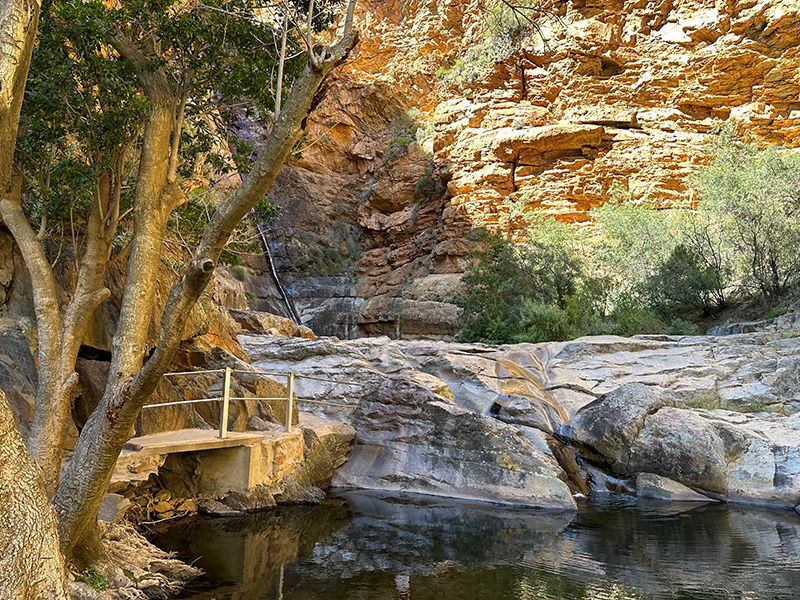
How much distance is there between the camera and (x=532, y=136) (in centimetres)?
2825

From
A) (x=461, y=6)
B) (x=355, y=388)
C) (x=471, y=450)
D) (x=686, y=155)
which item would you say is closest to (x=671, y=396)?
(x=471, y=450)

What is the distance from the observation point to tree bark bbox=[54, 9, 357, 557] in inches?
132

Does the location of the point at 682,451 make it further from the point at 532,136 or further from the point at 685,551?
the point at 532,136

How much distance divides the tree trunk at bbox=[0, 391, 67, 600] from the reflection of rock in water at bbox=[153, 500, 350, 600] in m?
2.61

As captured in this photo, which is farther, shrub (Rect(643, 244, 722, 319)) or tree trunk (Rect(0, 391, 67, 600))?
shrub (Rect(643, 244, 722, 319))

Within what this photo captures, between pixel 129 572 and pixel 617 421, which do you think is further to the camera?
pixel 617 421

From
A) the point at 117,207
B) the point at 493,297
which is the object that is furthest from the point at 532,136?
the point at 117,207

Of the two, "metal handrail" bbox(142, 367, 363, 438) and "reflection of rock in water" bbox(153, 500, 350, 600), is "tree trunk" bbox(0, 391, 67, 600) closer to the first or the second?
"reflection of rock in water" bbox(153, 500, 350, 600)

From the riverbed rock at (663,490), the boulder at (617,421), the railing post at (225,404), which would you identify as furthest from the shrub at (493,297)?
the railing post at (225,404)

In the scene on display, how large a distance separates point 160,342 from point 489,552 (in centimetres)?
482

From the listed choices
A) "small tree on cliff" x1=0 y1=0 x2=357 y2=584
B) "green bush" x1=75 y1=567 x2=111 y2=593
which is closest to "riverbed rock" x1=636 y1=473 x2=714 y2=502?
"small tree on cliff" x1=0 y1=0 x2=357 y2=584

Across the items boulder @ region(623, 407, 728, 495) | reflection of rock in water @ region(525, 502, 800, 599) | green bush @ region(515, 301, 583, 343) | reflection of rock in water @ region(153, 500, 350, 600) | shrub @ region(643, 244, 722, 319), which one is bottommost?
reflection of rock in water @ region(153, 500, 350, 600)

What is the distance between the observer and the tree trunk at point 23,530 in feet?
8.47

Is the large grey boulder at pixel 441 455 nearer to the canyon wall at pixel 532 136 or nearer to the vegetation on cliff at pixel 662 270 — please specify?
the vegetation on cliff at pixel 662 270
